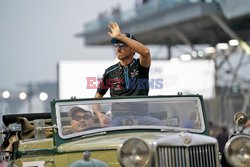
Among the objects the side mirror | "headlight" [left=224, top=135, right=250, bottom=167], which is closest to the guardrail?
the side mirror

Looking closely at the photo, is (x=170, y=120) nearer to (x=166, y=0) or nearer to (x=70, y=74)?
(x=70, y=74)

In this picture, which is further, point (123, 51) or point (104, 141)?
point (123, 51)

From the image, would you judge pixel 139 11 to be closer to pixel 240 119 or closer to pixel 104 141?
pixel 240 119

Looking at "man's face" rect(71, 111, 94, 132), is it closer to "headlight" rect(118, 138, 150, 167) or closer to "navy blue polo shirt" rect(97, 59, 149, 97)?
"navy blue polo shirt" rect(97, 59, 149, 97)

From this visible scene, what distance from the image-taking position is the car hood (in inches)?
373

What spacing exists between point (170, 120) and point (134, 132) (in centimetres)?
55

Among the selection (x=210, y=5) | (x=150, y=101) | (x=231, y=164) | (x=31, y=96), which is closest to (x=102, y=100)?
(x=150, y=101)

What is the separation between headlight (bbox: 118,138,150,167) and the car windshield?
4.48ft

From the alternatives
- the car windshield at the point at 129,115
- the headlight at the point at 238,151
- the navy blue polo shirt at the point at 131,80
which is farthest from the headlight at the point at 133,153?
the navy blue polo shirt at the point at 131,80

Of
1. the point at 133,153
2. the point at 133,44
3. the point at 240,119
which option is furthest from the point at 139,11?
the point at 133,153

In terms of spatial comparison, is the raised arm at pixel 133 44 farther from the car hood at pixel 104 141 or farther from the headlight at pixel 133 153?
the headlight at pixel 133 153

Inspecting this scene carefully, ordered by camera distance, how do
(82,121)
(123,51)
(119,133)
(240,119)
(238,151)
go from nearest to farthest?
1. (238,151)
2. (240,119)
3. (119,133)
4. (82,121)
5. (123,51)

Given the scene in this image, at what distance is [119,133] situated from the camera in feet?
32.7

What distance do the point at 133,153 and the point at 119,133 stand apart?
1.33 metres
